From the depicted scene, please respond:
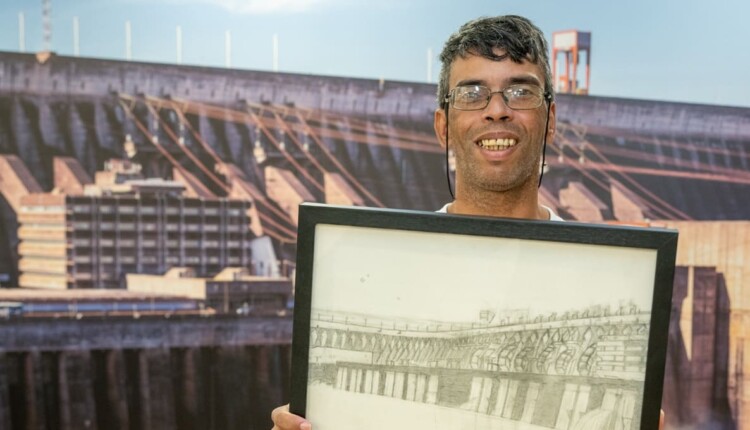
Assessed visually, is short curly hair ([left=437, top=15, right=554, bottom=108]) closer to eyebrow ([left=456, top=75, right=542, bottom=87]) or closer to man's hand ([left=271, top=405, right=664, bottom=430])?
eyebrow ([left=456, top=75, right=542, bottom=87])

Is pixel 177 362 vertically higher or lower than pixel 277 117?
lower

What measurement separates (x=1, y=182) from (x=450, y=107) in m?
2.68

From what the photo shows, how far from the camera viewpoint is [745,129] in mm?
3951

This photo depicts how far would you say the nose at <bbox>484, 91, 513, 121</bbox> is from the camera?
1189 mm

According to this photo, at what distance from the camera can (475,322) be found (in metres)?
1.08

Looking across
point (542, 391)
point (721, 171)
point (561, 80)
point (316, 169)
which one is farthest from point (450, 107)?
point (721, 171)

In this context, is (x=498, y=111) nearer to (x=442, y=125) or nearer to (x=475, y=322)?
(x=442, y=125)

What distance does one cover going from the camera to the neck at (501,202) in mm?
1253

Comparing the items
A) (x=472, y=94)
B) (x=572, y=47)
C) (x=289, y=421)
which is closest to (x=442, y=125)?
(x=472, y=94)

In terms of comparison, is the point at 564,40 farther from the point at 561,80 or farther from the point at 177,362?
the point at 177,362

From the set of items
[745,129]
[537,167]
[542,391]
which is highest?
[745,129]

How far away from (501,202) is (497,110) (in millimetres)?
161

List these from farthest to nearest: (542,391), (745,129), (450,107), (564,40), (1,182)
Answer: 1. (745,129)
2. (564,40)
3. (1,182)
4. (450,107)
5. (542,391)

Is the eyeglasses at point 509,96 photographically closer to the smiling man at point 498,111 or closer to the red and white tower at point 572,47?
the smiling man at point 498,111
